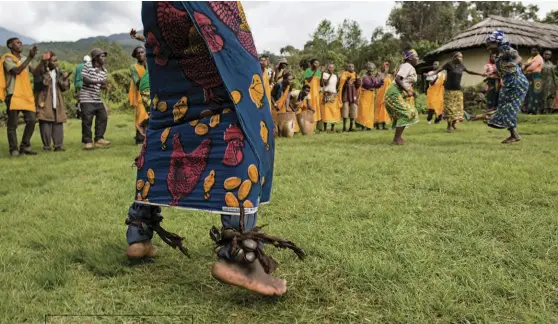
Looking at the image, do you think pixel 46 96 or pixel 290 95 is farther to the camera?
pixel 290 95

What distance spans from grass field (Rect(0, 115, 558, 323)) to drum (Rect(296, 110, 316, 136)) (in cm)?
559

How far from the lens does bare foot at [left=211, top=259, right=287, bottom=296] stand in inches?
67.9

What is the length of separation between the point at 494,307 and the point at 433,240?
0.78m

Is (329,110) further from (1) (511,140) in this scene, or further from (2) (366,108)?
(1) (511,140)

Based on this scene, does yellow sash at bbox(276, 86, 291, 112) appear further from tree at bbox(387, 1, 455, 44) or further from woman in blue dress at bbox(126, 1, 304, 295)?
tree at bbox(387, 1, 455, 44)

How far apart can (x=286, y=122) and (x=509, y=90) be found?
4.31 metres

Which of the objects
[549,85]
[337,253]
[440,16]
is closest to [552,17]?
[440,16]

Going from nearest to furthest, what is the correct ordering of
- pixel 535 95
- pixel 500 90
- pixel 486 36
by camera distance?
pixel 500 90, pixel 535 95, pixel 486 36

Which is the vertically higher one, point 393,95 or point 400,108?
point 393,95

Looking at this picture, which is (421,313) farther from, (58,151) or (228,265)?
(58,151)

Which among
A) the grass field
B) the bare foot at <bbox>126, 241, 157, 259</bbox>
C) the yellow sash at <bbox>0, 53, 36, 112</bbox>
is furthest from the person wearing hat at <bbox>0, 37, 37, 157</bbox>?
the bare foot at <bbox>126, 241, 157, 259</bbox>

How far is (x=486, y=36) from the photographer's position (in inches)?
742

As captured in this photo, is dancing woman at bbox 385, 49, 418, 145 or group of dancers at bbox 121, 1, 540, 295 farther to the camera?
dancing woman at bbox 385, 49, 418, 145

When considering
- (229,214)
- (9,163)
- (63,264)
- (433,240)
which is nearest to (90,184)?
(63,264)
